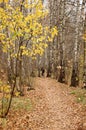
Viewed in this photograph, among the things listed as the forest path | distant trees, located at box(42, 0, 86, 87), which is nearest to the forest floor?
the forest path

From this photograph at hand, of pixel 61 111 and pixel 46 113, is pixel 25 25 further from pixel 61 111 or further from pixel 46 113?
pixel 61 111

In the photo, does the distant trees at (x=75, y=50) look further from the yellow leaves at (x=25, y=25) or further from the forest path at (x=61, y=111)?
the yellow leaves at (x=25, y=25)

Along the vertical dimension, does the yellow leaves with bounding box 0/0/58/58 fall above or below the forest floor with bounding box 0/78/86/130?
above

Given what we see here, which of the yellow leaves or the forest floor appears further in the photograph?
the forest floor

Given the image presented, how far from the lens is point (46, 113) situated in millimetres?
12594

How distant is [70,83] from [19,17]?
40.6 ft

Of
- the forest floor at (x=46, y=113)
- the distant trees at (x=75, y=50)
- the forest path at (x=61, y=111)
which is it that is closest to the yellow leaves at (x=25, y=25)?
the forest floor at (x=46, y=113)

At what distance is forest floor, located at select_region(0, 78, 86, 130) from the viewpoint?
1091 centimetres

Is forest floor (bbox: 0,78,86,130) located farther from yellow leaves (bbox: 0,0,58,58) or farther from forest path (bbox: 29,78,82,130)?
yellow leaves (bbox: 0,0,58,58)

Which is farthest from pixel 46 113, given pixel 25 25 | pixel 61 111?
pixel 25 25

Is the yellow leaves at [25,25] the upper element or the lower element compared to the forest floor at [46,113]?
upper

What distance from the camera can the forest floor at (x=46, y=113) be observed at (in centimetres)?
1091

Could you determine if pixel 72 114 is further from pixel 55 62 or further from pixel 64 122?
pixel 55 62

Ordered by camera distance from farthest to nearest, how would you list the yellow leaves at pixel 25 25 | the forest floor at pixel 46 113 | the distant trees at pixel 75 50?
the distant trees at pixel 75 50
the forest floor at pixel 46 113
the yellow leaves at pixel 25 25
